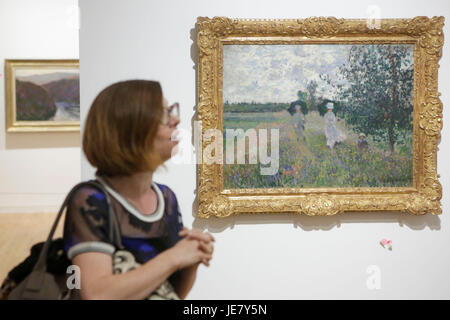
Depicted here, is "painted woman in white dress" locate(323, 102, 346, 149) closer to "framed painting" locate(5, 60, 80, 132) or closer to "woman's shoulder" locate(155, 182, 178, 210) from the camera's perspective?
"woman's shoulder" locate(155, 182, 178, 210)

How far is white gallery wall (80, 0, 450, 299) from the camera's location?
104 inches

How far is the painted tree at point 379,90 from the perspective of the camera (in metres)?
2.78

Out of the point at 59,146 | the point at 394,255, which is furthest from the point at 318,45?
the point at 59,146

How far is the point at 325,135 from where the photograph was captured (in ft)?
9.18

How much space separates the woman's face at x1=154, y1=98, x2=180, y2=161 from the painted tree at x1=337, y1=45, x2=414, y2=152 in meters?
0.95

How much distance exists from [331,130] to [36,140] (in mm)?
4280

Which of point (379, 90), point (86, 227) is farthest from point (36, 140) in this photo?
point (379, 90)

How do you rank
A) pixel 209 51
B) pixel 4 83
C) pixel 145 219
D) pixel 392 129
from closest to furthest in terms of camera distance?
1. pixel 145 219
2. pixel 209 51
3. pixel 392 129
4. pixel 4 83

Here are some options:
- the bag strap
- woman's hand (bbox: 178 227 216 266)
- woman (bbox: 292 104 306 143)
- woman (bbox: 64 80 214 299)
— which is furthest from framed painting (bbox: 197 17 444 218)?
the bag strap

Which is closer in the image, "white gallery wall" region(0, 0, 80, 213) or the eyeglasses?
the eyeglasses

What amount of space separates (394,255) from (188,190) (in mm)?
1247

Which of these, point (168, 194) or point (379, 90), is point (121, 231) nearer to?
point (168, 194)

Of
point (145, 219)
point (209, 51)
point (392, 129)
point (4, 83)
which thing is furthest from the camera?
point (4, 83)

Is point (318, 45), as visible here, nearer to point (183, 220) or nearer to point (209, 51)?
point (209, 51)
